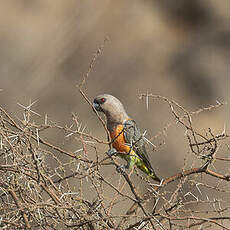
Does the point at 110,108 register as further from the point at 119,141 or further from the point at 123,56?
the point at 123,56

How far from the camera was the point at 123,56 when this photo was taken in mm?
8258

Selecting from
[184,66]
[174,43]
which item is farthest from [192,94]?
[174,43]

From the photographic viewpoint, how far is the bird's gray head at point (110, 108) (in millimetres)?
3350

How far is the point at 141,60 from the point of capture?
8.29 m

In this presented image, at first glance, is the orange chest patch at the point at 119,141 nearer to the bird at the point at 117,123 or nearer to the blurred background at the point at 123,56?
the bird at the point at 117,123

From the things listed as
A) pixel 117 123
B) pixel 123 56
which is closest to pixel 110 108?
pixel 117 123

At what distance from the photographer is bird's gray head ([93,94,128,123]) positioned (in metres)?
3.35

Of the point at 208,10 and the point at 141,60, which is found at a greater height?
the point at 208,10

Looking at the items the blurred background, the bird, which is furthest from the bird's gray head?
the blurred background

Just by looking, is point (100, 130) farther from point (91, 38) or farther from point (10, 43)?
point (10, 43)

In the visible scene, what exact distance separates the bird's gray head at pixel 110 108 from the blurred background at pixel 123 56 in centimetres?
412

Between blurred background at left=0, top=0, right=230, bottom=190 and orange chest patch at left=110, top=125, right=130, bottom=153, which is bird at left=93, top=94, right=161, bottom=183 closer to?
orange chest patch at left=110, top=125, right=130, bottom=153

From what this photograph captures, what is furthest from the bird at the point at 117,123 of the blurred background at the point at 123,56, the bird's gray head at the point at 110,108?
the blurred background at the point at 123,56

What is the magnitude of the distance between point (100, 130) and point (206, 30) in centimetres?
282
